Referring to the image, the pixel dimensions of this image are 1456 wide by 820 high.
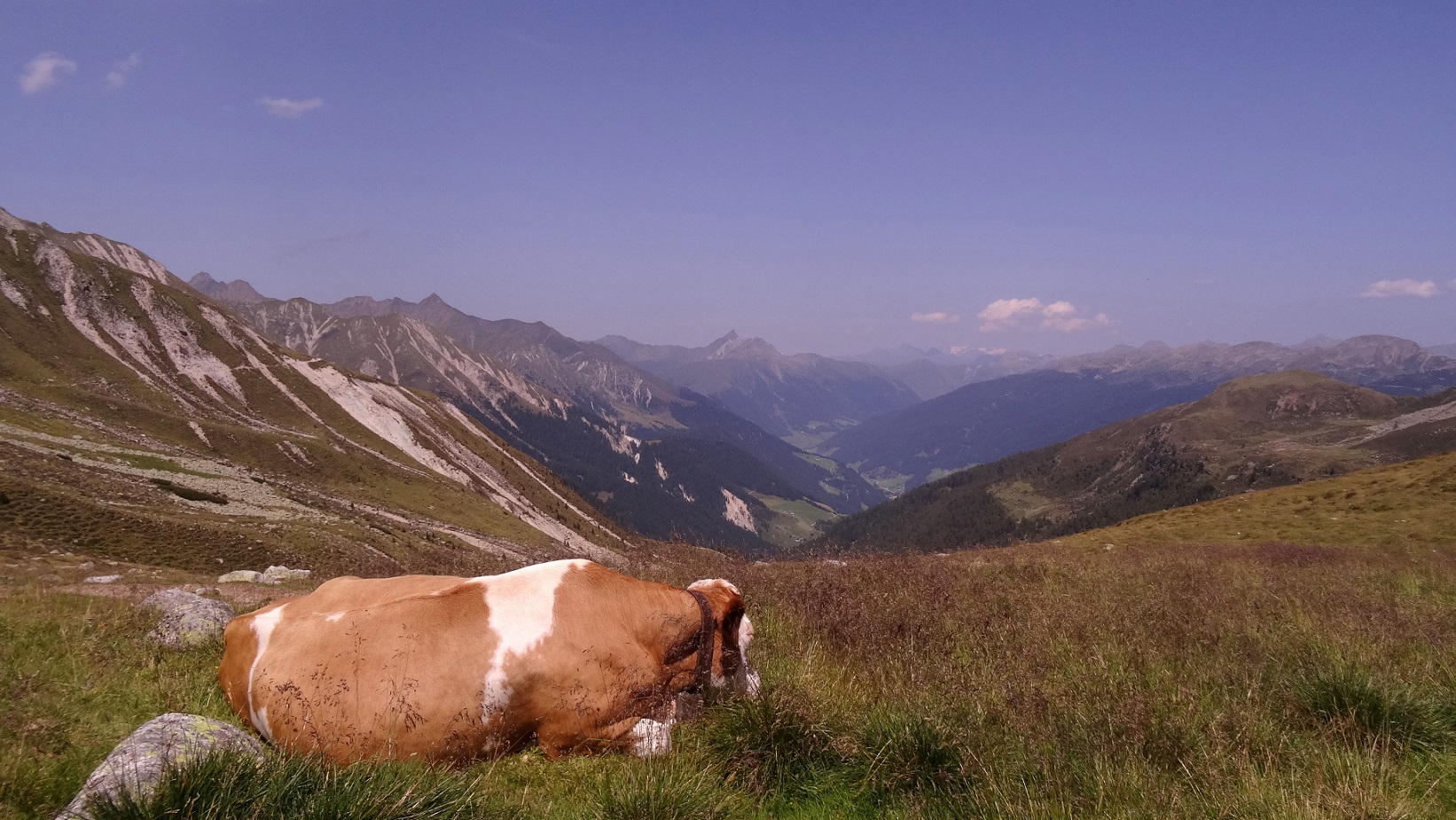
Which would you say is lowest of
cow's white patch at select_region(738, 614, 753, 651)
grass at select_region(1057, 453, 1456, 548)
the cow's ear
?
grass at select_region(1057, 453, 1456, 548)

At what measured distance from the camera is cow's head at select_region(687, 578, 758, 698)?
655 cm

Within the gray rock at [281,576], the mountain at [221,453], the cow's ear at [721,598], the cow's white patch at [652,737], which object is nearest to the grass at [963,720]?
the cow's white patch at [652,737]

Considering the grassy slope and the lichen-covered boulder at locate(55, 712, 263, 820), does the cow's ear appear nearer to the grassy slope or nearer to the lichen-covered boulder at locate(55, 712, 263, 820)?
the grassy slope

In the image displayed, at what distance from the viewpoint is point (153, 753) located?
13.0 ft

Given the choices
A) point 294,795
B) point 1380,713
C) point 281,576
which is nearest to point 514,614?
point 294,795

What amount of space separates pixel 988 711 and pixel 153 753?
5.98 meters

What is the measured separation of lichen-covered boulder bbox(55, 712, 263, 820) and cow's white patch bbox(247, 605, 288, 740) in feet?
3.56

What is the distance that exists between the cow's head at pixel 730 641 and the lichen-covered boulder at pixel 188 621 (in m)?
6.01

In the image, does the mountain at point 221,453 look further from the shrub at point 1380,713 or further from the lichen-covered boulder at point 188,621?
the shrub at point 1380,713

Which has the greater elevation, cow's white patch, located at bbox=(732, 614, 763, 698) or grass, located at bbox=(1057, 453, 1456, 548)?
cow's white patch, located at bbox=(732, 614, 763, 698)

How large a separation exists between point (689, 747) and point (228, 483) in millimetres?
61601

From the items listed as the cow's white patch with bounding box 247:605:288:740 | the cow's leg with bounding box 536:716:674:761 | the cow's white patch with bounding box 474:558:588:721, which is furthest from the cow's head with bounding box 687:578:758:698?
the cow's white patch with bounding box 247:605:288:740

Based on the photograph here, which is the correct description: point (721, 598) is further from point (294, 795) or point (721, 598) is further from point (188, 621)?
point (188, 621)

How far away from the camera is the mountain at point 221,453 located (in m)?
31.8
